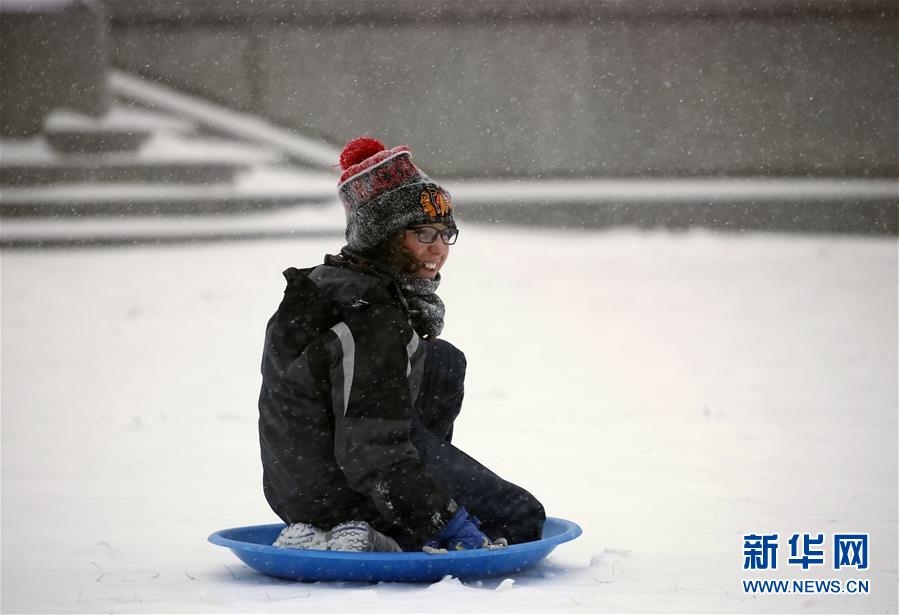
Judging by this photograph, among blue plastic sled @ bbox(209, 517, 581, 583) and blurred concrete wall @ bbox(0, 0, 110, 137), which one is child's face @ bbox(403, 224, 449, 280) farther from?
blurred concrete wall @ bbox(0, 0, 110, 137)

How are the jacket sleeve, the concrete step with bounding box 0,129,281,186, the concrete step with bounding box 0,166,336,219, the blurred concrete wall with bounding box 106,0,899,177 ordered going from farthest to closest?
the blurred concrete wall with bounding box 106,0,899,177
the concrete step with bounding box 0,129,281,186
the concrete step with bounding box 0,166,336,219
the jacket sleeve

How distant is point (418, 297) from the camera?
3.02 meters

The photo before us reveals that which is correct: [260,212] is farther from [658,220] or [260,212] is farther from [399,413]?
[399,413]

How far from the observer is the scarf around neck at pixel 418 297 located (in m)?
3.00

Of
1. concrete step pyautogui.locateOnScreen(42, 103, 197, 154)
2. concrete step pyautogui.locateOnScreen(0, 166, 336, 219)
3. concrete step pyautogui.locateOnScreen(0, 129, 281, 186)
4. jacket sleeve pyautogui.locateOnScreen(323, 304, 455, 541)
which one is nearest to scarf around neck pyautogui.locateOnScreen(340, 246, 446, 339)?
jacket sleeve pyautogui.locateOnScreen(323, 304, 455, 541)

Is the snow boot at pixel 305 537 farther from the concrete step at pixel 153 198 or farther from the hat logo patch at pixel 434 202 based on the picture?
the concrete step at pixel 153 198

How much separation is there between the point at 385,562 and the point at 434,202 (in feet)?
2.83

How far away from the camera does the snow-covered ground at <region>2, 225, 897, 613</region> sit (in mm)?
3121

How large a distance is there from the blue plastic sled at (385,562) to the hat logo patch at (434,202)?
808mm

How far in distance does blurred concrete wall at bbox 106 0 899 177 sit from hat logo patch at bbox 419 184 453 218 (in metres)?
9.99

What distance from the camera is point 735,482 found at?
4633 millimetres

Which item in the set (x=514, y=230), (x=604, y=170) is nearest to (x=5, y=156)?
(x=514, y=230)

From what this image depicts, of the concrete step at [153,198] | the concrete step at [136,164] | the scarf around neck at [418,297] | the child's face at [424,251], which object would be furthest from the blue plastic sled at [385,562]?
the concrete step at [136,164]

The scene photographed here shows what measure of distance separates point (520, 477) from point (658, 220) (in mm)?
8302
